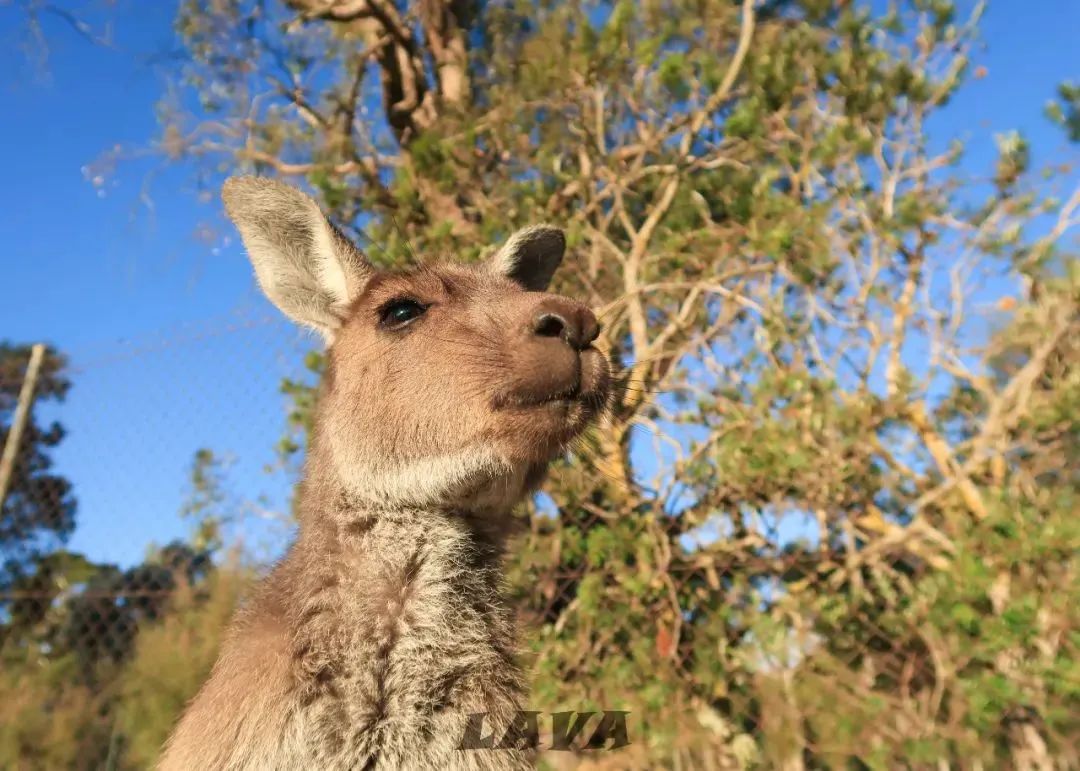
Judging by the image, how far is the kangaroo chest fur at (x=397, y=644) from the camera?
145 cm

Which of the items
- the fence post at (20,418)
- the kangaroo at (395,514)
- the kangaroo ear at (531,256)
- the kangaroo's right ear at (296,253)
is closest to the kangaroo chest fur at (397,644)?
the kangaroo at (395,514)

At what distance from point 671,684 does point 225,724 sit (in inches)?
112

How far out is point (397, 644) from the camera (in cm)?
157

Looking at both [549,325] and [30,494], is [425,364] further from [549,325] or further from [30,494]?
[30,494]

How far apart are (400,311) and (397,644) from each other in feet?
2.80

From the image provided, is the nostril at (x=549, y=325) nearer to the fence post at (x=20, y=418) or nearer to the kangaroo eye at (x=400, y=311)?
the kangaroo eye at (x=400, y=311)

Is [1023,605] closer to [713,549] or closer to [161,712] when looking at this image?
[713,549]

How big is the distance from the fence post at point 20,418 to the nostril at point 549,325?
557cm

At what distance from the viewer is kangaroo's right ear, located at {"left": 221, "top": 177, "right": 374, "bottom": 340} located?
77.6 inches

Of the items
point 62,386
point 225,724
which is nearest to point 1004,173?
point 225,724

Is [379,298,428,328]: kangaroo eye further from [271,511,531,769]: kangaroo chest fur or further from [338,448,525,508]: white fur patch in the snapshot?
[271,511,531,769]: kangaroo chest fur

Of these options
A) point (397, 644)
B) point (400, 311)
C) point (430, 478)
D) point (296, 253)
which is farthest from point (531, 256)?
point (397, 644)

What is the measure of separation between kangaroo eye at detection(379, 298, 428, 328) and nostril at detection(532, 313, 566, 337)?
0.39 m

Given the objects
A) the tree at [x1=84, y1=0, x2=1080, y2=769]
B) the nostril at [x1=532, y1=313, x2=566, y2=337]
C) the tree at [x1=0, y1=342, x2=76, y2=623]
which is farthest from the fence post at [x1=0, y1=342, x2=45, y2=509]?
the nostril at [x1=532, y1=313, x2=566, y2=337]
